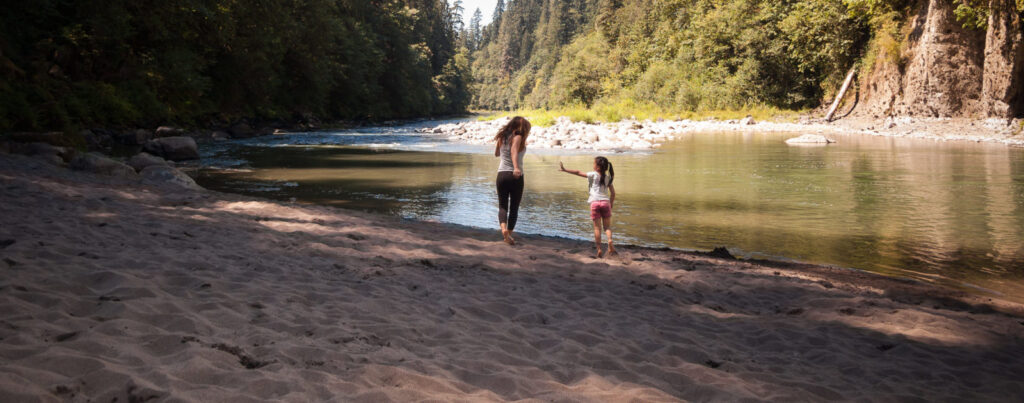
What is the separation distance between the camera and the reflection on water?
8.21 meters

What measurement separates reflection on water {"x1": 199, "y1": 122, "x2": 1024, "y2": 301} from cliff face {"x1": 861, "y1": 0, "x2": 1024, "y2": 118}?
6101 millimetres

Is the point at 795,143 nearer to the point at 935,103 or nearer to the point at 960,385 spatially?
the point at 935,103


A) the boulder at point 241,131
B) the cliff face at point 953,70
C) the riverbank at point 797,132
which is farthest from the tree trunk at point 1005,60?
the boulder at point 241,131

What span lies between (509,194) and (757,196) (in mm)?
6638

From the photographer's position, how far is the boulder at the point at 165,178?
36.8 feet

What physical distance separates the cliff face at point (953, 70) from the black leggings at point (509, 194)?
2705 centimetres

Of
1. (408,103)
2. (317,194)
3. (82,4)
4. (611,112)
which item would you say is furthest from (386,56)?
(317,194)

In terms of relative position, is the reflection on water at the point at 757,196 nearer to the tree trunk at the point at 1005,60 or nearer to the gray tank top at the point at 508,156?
the gray tank top at the point at 508,156

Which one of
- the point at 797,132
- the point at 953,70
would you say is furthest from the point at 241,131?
the point at 953,70

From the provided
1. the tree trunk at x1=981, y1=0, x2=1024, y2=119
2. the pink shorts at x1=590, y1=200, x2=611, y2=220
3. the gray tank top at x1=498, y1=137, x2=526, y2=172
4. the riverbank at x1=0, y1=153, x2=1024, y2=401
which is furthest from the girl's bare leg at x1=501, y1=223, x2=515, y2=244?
the tree trunk at x1=981, y1=0, x2=1024, y2=119

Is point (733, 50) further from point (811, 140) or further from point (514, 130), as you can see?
point (514, 130)

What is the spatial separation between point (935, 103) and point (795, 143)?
983cm

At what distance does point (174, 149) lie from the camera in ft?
59.9

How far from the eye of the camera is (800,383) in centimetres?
376
